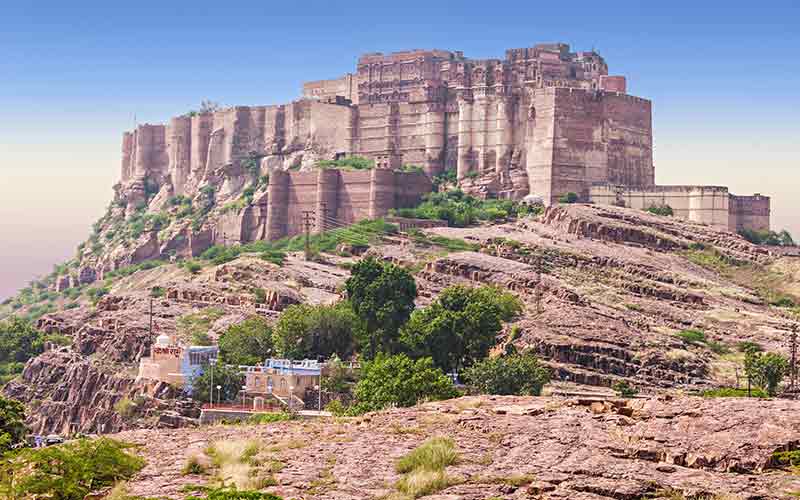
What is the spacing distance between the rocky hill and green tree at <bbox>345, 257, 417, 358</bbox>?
5.55 metres

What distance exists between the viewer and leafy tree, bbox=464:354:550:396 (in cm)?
6034

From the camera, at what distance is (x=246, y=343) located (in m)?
72.8

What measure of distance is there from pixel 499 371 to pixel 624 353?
369 inches

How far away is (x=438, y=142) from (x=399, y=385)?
5715cm

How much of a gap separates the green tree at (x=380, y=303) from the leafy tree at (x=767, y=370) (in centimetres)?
1688

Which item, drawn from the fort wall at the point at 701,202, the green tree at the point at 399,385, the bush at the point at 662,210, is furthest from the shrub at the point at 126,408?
the bush at the point at 662,210

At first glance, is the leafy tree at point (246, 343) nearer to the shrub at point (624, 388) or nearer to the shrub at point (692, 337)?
the shrub at point (624, 388)

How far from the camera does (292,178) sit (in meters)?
110

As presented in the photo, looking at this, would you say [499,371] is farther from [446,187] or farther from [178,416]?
[446,187]

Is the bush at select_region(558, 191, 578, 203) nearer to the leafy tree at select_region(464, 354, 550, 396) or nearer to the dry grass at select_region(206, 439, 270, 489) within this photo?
the leafy tree at select_region(464, 354, 550, 396)

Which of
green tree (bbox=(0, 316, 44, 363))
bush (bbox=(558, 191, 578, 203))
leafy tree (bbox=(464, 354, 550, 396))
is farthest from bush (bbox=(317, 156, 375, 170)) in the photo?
leafy tree (bbox=(464, 354, 550, 396))

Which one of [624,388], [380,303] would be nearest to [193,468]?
[624,388]

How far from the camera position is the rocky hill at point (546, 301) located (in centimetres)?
6838

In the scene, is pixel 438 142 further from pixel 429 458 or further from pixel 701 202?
pixel 429 458
